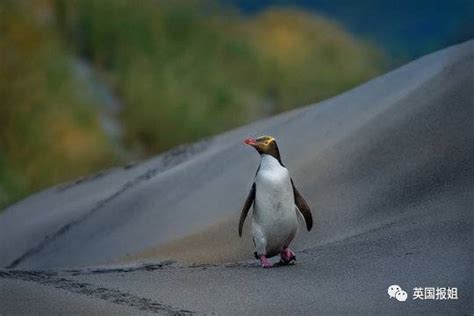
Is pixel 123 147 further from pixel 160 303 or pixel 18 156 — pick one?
pixel 160 303

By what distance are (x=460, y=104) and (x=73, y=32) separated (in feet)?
5.01

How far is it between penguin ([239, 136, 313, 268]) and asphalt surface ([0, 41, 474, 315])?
0.30 ft

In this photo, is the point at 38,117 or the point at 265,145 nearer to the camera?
the point at 265,145

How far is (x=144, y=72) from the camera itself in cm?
522

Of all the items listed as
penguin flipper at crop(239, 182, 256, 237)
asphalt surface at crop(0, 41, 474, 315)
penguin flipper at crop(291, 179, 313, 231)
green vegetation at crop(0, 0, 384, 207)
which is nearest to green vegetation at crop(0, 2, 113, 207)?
green vegetation at crop(0, 0, 384, 207)

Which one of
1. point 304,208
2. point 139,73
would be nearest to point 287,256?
point 304,208

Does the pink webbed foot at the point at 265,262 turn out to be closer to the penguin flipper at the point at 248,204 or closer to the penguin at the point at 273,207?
the penguin at the point at 273,207

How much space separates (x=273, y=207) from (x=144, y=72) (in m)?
1.08

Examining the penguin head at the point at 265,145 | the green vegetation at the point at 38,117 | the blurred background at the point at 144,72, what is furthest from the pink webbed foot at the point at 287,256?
the green vegetation at the point at 38,117

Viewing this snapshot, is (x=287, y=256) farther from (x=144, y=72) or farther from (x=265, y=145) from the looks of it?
(x=144, y=72)

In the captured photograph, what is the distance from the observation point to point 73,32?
508 cm

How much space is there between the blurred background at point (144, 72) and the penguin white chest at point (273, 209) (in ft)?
1.81

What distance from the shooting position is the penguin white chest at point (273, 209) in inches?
173

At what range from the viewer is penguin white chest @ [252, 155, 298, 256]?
440 centimetres
